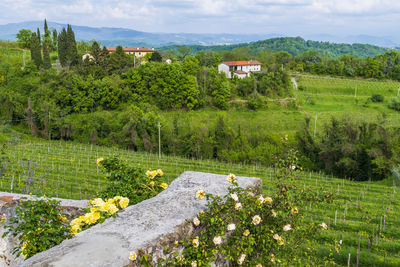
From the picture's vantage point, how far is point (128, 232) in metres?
3.59

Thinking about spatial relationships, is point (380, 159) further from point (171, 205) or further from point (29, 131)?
point (29, 131)

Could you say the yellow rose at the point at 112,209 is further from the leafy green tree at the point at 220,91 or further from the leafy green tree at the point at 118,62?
the leafy green tree at the point at 118,62

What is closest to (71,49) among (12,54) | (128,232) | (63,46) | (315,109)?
(63,46)

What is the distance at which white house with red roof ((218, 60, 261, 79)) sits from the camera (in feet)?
209

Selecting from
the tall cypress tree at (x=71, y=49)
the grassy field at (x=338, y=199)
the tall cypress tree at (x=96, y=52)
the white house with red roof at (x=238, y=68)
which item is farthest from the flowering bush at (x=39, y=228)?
the white house with red roof at (x=238, y=68)

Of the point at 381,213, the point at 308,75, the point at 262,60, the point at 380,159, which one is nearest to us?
the point at 381,213

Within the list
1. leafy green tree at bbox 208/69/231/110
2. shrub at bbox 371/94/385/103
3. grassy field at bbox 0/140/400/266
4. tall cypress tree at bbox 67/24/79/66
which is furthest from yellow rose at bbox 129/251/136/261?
shrub at bbox 371/94/385/103

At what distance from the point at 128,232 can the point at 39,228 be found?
1.22 meters

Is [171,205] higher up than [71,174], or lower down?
higher up

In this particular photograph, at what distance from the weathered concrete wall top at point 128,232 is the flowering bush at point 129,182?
0.62 m

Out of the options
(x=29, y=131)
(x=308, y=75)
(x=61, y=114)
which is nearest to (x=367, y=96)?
(x=308, y=75)

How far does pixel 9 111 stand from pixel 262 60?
188ft

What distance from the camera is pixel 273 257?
13.7 feet

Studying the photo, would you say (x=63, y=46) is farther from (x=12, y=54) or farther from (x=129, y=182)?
(x=129, y=182)
